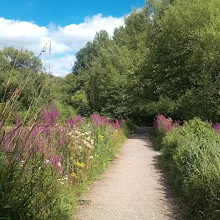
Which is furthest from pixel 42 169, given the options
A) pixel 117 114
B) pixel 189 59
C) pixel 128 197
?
pixel 117 114

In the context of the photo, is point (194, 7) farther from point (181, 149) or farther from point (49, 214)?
point (49, 214)

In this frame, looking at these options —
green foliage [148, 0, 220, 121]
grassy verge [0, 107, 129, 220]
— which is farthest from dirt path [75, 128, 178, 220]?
green foliage [148, 0, 220, 121]

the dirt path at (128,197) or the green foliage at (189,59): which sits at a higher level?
the green foliage at (189,59)

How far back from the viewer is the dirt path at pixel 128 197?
5320 mm

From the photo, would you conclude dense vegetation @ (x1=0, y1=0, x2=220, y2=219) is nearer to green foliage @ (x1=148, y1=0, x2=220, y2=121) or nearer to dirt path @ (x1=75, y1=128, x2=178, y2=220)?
green foliage @ (x1=148, y1=0, x2=220, y2=121)

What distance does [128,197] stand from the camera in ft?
21.1

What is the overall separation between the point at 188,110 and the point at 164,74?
3.66 meters

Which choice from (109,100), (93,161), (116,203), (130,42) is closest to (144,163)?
(93,161)

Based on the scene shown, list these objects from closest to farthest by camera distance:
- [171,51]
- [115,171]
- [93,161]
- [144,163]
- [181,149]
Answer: [181,149], [93,161], [115,171], [144,163], [171,51]

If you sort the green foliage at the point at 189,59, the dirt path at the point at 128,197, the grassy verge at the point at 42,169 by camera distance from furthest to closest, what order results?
the green foliage at the point at 189,59 → the dirt path at the point at 128,197 → the grassy verge at the point at 42,169

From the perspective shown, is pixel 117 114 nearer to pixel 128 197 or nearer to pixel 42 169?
pixel 128 197

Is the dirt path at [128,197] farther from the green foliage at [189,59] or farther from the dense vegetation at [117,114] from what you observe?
the green foliage at [189,59]

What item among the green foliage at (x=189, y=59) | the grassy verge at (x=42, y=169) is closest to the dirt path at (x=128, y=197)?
the grassy verge at (x=42, y=169)

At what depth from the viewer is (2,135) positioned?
3.03m
